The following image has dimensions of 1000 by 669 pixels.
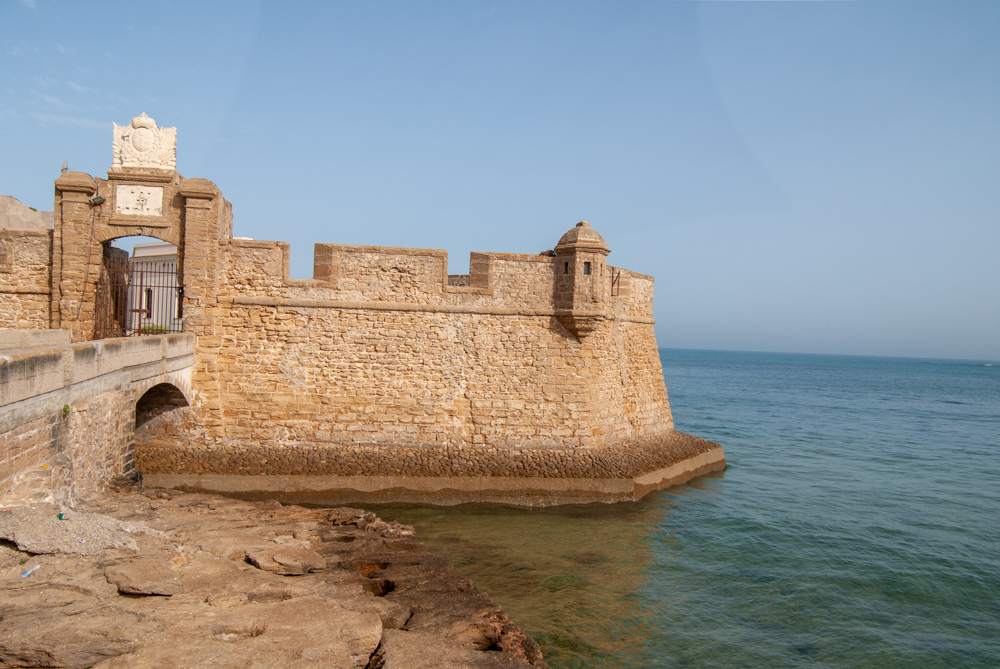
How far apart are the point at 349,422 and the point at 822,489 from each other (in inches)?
516

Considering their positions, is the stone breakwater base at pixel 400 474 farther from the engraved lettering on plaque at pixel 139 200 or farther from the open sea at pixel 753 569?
the engraved lettering on plaque at pixel 139 200

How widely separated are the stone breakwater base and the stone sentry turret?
2894 mm

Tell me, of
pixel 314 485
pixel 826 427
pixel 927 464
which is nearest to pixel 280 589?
pixel 314 485

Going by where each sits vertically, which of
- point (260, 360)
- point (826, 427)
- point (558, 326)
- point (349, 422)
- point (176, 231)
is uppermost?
point (176, 231)

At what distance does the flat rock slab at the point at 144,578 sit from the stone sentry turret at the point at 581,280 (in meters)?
8.87

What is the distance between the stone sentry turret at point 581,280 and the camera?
507 inches

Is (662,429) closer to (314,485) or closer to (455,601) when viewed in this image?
(314,485)

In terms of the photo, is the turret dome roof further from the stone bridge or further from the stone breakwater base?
the stone bridge

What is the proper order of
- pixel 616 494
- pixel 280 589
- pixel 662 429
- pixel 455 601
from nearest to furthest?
pixel 280 589 → pixel 455 601 → pixel 616 494 → pixel 662 429

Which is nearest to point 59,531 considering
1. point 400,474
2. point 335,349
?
point 400,474

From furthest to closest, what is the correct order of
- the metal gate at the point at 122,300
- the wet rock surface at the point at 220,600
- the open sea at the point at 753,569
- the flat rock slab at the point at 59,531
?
the metal gate at the point at 122,300
the open sea at the point at 753,569
the flat rock slab at the point at 59,531
the wet rock surface at the point at 220,600

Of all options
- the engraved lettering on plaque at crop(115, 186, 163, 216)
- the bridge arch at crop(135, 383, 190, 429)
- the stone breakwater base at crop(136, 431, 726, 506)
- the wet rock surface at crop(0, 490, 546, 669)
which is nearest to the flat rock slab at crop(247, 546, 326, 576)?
the wet rock surface at crop(0, 490, 546, 669)

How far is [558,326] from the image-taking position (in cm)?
1320

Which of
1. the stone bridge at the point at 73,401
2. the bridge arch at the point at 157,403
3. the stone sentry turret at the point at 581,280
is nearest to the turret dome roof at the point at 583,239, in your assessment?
the stone sentry turret at the point at 581,280
